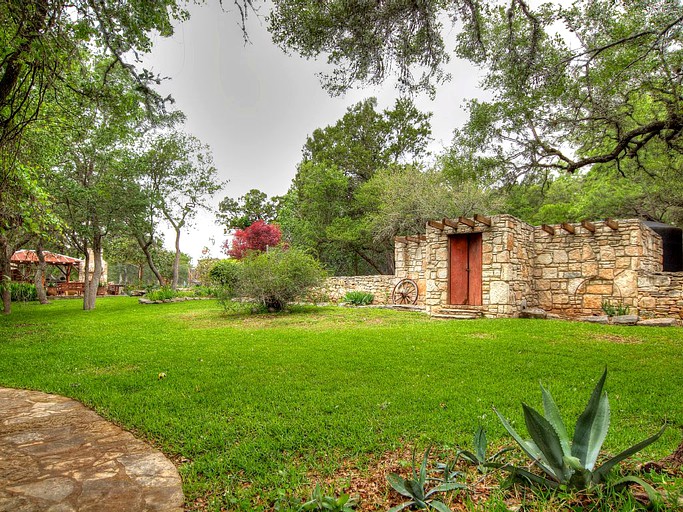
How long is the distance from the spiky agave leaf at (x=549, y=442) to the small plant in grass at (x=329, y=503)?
0.94 meters

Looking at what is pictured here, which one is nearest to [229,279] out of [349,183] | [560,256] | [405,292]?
[405,292]

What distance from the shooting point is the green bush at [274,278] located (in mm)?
10477

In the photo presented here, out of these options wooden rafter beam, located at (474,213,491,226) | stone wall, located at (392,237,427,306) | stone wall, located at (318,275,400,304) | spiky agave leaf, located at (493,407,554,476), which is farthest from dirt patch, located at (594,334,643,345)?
stone wall, located at (318,275,400,304)

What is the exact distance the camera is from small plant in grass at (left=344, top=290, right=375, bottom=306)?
13837 millimetres

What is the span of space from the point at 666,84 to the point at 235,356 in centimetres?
865

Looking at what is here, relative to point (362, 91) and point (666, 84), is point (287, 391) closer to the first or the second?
point (362, 91)

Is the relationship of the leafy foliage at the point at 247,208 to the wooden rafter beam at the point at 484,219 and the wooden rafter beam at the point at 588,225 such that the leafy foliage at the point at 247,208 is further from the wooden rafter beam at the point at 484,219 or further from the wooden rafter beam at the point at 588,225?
the wooden rafter beam at the point at 588,225

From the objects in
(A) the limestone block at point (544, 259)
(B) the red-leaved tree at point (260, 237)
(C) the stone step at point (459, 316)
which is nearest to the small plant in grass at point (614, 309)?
(A) the limestone block at point (544, 259)

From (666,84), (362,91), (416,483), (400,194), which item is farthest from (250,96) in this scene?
(400,194)

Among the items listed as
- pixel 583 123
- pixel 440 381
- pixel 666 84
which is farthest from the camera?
pixel 583 123

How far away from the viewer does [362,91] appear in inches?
239

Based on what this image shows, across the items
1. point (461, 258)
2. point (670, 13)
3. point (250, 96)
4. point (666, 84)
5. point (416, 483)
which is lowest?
point (416, 483)

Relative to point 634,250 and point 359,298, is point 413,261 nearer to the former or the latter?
point 359,298

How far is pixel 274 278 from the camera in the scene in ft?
34.1
